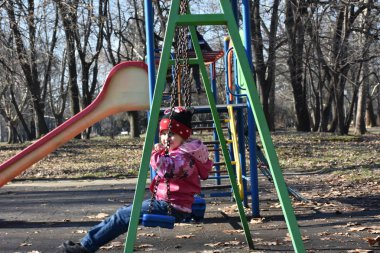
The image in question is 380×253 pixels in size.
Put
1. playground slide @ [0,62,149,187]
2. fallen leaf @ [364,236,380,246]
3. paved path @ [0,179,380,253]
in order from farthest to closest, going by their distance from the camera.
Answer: playground slide @ [0,62,149,187], paved path @ [0,179,380,253], fallen leaf @ [364,236,380,246]

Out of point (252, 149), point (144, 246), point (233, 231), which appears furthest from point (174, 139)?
point (252, 149)

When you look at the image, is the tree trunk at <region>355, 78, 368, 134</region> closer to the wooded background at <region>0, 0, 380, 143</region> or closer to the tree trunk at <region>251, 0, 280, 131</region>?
the wooded background at <region>0, 0, 380, 143</region>

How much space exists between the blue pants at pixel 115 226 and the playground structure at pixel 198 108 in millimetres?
458

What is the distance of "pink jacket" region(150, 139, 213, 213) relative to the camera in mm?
4152

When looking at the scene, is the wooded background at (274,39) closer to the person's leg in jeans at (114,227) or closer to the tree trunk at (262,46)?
the tree trunk at (262,46)

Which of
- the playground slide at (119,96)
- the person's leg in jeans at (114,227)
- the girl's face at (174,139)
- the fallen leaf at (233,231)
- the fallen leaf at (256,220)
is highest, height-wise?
the playground slide at (119,96)

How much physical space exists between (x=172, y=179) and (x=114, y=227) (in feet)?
1.78

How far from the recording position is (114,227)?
415 centimetres

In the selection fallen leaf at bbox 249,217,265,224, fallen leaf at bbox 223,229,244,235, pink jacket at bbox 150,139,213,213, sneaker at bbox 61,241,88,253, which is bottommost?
fallen leaf at bbox 223,229,244,235

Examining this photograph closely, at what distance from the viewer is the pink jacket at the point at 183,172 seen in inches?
163

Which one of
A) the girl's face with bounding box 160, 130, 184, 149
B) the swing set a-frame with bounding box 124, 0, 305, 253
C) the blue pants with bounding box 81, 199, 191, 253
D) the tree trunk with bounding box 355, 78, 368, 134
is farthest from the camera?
the tree trunk with bounding box 355, 78, 368, 134

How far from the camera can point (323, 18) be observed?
2523cm

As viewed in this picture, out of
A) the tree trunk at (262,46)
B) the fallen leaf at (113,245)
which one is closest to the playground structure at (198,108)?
the fallen leaf at (113,245)

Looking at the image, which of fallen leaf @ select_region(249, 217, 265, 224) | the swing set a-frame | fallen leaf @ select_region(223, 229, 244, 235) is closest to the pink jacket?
the swing set a-frame
